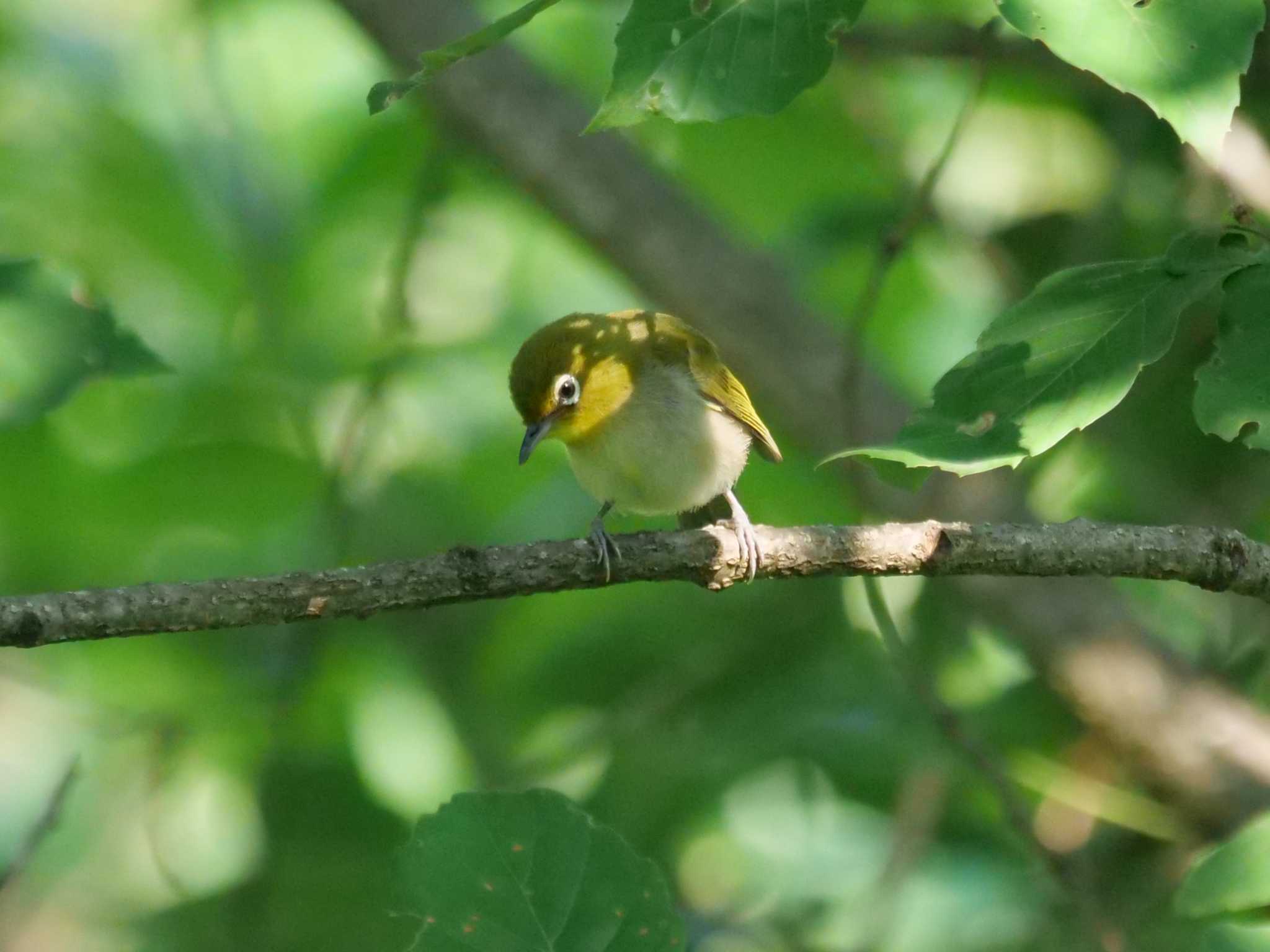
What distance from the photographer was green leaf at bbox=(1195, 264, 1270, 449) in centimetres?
240

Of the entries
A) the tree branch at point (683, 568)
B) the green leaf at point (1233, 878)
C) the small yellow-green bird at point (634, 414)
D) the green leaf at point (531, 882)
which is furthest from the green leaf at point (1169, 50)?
the small yellow-green bird at point (634, 414)

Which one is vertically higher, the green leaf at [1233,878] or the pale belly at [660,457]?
the green leaf at [1233,878]

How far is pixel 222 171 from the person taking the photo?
5.95 metres

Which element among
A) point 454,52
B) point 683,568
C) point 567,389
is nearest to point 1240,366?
point 683,568

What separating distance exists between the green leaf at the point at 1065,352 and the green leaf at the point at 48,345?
1.82 metres

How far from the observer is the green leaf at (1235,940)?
2.46 m

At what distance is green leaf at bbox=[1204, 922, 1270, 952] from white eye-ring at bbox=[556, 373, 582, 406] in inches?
104

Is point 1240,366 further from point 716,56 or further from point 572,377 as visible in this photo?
point 572,377

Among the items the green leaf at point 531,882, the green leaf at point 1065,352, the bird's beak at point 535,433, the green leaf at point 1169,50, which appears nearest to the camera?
the green leaf at point 1169,50

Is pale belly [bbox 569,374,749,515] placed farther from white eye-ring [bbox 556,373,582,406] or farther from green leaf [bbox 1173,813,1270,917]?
green leaf [bbox 1173,813,1270,917]

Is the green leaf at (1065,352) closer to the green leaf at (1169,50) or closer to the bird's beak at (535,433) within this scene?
the green leaf at (1169,50)

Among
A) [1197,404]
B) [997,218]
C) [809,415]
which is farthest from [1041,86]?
[1197,404]

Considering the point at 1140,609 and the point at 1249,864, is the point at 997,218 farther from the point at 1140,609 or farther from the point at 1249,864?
the point at 1249,864

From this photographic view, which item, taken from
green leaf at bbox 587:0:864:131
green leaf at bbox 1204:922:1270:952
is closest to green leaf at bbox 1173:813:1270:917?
green leaf at bbox 1204:922:1270:952
